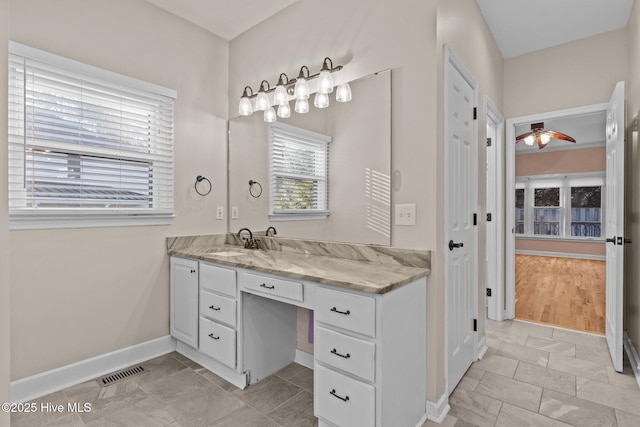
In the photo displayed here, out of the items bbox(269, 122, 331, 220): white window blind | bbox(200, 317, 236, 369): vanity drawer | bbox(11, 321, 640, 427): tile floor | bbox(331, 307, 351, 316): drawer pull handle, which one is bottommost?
bbox(11, 321, 640, 427): tile floor

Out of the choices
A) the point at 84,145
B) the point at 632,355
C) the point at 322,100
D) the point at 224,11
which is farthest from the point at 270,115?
the point at 632,355

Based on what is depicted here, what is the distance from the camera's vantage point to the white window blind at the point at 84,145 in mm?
2020

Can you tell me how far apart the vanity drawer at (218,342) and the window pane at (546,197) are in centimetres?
869

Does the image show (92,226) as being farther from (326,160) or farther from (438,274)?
(438,274)

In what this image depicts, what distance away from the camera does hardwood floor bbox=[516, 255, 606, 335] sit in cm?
361

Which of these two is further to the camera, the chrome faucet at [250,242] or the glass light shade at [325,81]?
the chrome faucet at [250,242]

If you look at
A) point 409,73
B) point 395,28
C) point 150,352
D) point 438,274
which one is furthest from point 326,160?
point 150,352

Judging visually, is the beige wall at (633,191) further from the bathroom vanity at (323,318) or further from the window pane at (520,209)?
the window pane at (520,209)

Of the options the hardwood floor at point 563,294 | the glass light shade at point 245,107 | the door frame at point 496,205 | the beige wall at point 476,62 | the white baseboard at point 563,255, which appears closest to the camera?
the beige wall at point 476,62

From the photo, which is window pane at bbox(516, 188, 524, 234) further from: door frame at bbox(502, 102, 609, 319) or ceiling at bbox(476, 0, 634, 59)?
ceiling at bbox(476, 0, 634, 59)

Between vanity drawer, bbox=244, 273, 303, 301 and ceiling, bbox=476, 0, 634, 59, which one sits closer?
vanity drawer, bbox=244, 273, 303, 301

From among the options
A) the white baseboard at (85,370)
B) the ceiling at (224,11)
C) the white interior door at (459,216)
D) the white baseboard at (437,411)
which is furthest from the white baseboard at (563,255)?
the white baseboard at (85,370)

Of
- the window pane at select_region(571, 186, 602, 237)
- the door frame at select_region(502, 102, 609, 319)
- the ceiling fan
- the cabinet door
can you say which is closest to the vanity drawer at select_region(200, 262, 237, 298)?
the cabinet door

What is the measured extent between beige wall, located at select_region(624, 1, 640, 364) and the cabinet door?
336 centimetres
